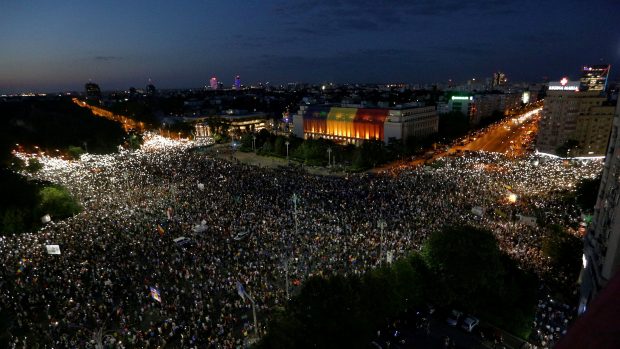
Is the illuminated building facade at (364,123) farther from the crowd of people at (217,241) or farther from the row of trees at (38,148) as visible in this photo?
the row of trees at (38,148)

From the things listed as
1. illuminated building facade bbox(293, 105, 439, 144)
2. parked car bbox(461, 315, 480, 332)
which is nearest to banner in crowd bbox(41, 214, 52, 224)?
parked car bbox(461, 315, 480, 332)

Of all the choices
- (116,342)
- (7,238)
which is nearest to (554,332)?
(116,342)

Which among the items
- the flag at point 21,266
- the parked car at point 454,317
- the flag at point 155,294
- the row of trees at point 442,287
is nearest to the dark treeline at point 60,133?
the flag at point 21,266

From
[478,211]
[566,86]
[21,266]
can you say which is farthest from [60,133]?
[566,86]

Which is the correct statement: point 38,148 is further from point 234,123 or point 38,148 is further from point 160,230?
point 160,230

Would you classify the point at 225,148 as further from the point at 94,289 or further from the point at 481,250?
the point at 481,250

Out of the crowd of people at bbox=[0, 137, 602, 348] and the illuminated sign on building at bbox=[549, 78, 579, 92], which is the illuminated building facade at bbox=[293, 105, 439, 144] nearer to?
the illuminated sign on building at bbox=[549, 78, 579, 92]
